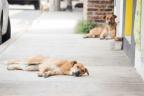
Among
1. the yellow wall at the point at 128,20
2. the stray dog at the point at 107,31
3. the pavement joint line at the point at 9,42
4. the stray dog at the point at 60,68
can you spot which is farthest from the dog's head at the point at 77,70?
the stray dog at the point at 107,31

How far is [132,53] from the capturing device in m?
10.8

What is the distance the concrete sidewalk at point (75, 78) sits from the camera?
837 centimetres

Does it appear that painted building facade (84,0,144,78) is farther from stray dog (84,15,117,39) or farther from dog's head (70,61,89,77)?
dog's head (70,61,89,77)

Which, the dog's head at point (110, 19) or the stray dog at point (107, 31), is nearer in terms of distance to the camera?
the dog's head at point (110, 19)

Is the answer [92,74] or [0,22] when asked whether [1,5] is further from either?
[92,74]

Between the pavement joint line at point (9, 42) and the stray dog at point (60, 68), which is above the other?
the stray dog at point (60, 68)

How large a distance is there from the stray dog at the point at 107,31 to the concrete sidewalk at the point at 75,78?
19.8 inches

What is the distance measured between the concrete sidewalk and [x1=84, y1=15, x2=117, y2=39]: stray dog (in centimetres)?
50

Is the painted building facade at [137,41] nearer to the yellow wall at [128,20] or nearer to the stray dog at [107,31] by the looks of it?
the yellow wall at [128,20]

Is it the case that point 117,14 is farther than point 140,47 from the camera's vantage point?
Yes

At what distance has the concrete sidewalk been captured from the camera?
8.37 m

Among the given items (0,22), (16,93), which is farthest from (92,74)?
(0,22)

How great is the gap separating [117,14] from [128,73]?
5.61 metres

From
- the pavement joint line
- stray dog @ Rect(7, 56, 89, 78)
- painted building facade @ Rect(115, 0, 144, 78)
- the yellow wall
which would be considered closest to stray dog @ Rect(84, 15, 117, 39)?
the pavement joint line
